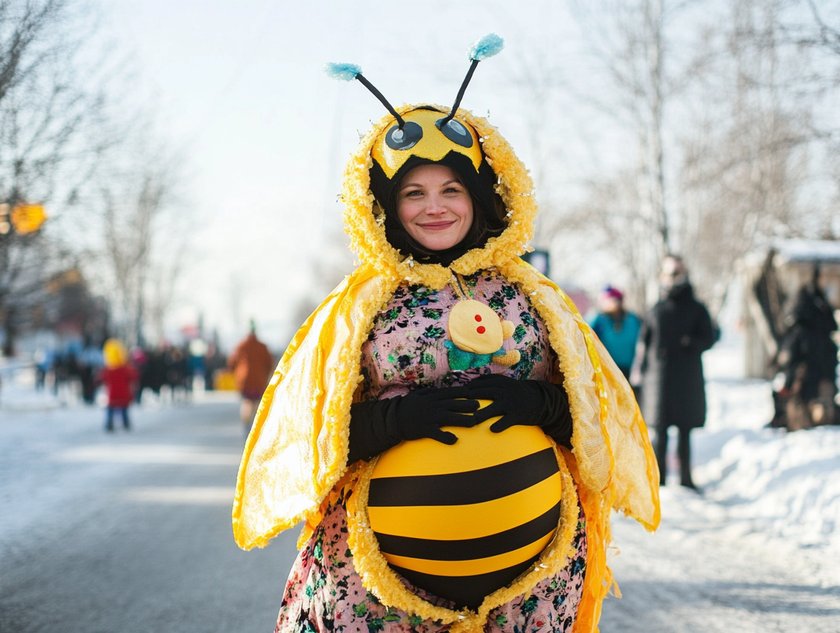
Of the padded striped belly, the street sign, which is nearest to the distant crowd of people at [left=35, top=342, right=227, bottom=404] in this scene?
the street sign

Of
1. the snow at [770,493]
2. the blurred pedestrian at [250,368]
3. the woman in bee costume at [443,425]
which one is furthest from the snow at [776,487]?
the blurred pedestrian at [250,368]

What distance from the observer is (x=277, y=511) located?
2.28 meters

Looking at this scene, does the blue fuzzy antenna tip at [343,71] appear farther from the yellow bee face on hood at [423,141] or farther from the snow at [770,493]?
the snow at [770,493]

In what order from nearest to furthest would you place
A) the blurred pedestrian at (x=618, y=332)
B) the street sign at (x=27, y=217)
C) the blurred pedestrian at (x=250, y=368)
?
the blurred pedestrian at (x=618, y=332)
the street sign at (x=27, y=217)
the blurred pedestrian at (x=250, y=368)

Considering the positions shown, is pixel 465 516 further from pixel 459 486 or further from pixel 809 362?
pixel 809 362

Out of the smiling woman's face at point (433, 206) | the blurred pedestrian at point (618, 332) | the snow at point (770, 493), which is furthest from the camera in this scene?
the blurred pedestrian at point (618, 332)

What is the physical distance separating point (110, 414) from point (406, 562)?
14242 millimetres

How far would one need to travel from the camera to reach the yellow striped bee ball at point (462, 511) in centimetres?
207

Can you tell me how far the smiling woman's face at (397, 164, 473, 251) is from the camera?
234cm

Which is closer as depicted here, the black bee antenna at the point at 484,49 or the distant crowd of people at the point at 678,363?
the black bee antenna at the point at 484,49

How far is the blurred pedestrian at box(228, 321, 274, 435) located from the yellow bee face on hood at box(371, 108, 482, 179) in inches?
364

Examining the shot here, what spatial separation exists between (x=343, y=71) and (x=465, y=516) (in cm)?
148

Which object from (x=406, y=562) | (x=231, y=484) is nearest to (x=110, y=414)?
(x=231, y=484)

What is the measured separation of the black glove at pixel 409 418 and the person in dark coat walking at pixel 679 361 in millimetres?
5369
